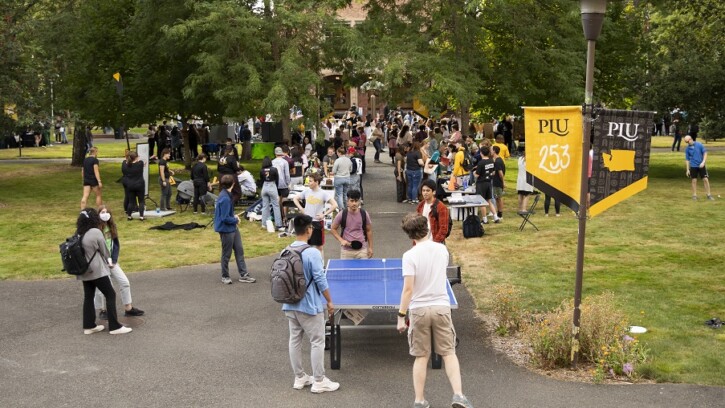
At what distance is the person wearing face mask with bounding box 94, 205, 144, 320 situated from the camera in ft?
37.0

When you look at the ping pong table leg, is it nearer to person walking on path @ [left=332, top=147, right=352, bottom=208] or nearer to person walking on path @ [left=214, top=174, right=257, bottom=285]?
person walking on path @ [left=214, top=174, right=257, bottom=285]

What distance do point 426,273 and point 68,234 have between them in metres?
13.8

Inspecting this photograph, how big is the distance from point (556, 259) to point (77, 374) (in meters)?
9.14

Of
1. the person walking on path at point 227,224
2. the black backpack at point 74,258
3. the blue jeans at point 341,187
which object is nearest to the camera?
the black backpack at point 74,258

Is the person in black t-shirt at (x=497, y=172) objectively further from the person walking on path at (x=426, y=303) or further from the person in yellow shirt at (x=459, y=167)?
the person walking on path at (x=426, y=303)

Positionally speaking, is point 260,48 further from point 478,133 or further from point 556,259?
point 478,133

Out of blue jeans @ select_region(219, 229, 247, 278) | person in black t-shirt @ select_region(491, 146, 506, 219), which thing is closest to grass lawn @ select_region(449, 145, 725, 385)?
person in black t-shirt @ select_region(491, 146, 506, 219)

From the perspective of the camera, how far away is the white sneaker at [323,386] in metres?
8.62

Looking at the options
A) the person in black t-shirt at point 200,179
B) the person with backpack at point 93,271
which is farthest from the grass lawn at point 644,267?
the person in black t-shirt at point 200,179

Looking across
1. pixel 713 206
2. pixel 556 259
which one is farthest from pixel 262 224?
pixel 713 206

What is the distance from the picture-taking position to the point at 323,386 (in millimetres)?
8648

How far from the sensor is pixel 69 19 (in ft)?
109

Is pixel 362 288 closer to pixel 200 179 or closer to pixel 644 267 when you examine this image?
pixel 644 267

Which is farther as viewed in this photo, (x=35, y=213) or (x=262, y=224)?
(x=35, y=213)
